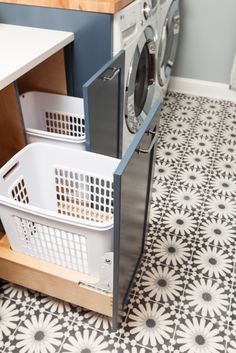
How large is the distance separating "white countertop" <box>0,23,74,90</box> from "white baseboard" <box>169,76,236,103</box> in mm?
1477

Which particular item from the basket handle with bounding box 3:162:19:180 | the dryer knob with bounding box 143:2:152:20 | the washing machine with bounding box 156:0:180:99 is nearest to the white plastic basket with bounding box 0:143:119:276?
the basket handle with bounding box 3:162:19:180

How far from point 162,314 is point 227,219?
0.60 m

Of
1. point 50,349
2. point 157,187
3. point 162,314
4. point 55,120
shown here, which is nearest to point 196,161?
point 157,187

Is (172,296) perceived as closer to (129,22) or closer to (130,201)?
(130,201)

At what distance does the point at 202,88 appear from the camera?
2.59 meters

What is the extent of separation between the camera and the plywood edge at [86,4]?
47.1 inches

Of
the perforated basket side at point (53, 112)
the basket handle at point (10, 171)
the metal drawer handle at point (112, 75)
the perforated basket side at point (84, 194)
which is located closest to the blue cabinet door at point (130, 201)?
the perforated basket side at point (84, 194)

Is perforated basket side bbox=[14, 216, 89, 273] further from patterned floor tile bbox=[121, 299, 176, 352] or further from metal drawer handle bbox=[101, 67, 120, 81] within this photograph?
metal drawer handle bbox=[101, 67, 120, 81]

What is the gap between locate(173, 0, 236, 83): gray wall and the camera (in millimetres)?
2275

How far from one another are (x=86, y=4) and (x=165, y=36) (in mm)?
895

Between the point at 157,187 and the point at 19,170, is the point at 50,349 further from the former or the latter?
the point at 157,187

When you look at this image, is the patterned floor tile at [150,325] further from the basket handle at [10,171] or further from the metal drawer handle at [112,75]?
the metal drawer handle at [112,75]

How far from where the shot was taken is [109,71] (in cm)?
119

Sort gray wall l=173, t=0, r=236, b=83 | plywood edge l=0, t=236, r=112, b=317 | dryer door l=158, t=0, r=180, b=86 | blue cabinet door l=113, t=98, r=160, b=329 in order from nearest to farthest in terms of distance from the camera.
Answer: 1. blue cabinet door l=113, t=98, r=160, b=329
2. plywood edge l=0, t=236, r=112, b=317
3. dryer door l=158, t=0, r=180, b=86
4. gray wall l=173, t=0, r=236, b=83
